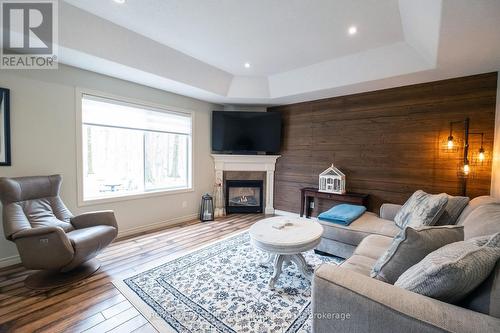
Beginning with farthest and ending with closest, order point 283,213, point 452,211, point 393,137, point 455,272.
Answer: point 283,213, point 393,137, point 452,211, point 455,272

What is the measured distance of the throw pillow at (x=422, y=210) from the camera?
7.32ft

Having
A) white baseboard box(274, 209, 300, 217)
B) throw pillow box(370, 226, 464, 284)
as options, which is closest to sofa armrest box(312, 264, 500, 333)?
throw pillow box(370, 226, 464, 284)

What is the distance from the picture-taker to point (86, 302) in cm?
198

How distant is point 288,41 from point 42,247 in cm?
354

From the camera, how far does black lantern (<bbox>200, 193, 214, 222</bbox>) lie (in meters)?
4.48

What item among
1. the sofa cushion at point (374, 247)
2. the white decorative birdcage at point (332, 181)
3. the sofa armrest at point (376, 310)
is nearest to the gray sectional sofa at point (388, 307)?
the sofa armrest at point (376, 310)

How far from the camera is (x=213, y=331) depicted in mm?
1667

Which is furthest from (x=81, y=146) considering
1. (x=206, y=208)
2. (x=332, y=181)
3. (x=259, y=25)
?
→ (x=332, y=181)

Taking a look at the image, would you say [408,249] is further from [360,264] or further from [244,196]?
[244,196]

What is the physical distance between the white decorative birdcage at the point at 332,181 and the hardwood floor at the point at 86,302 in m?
2.51

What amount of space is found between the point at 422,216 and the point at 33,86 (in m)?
4.70

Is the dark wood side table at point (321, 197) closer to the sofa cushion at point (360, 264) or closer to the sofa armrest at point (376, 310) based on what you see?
the sofa cushion at point (360, 264)

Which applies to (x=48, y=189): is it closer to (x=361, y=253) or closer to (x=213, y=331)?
(x=213, y=331)

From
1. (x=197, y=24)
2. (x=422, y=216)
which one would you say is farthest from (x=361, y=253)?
(x=197, y=24)
